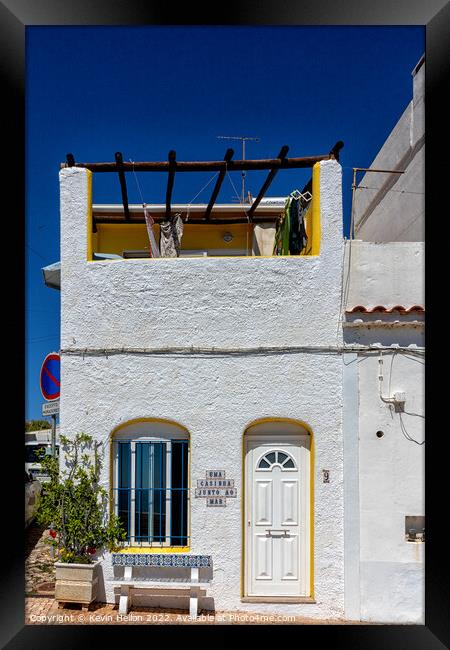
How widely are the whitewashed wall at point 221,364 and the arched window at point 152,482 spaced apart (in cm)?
20

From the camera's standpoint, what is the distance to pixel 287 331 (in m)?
6.42

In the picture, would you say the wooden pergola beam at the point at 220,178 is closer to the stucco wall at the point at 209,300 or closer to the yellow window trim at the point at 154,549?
the stucco wall at the point at 209,300

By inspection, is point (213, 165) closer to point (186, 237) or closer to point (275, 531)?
point (186, 237)

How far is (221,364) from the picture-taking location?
6387mm

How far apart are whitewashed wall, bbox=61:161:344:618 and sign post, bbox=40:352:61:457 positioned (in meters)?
0.44

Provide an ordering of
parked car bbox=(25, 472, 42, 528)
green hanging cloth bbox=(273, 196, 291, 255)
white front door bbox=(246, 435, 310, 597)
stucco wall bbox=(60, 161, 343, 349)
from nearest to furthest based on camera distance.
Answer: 1. white front door bbox=(246, 435, 310, 597)
2. stucco wall bbox=(60, 161, 343, 349)
3. green hanging cloth bbox=(273, 196, 291, 255)
4. parked car bbox=(25, 472, 42, 528)

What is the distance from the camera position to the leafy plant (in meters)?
6.25

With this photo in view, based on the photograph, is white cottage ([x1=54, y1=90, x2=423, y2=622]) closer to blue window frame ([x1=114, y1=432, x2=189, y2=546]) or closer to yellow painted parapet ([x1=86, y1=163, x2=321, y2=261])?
blue window frame ([x1=114, y1=432, x2=189, y2=546])

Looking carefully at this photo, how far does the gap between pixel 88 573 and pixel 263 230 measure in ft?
21.6

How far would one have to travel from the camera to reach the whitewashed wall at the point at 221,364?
6.22 metres

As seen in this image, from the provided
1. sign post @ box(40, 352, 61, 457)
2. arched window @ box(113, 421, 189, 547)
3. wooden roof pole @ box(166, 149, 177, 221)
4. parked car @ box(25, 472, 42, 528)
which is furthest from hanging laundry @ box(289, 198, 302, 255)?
parked car @ box(25, 472, 42, 528)
